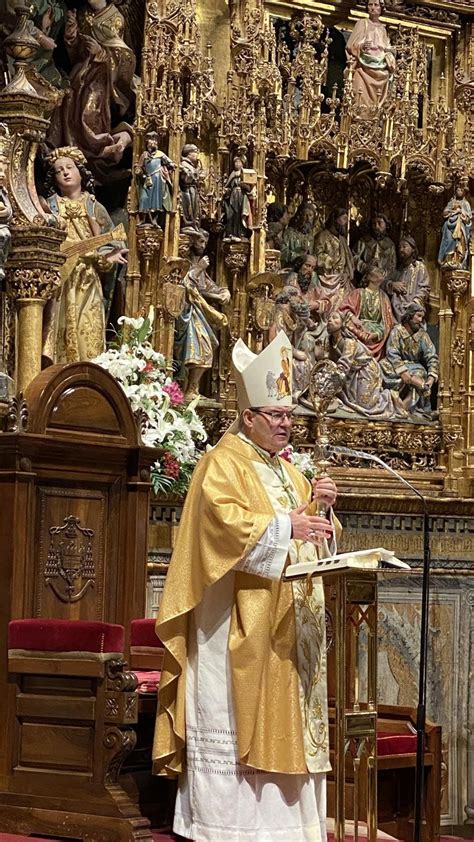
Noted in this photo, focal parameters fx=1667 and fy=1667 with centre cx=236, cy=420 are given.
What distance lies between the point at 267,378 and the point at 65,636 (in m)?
1.37

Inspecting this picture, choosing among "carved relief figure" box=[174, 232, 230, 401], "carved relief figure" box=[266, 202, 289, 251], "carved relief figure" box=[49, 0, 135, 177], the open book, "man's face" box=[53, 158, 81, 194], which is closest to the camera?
the open book

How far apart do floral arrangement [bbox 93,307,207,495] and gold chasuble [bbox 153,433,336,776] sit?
102 inches

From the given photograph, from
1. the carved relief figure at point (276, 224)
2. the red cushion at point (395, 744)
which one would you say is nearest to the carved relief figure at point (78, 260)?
the carved relief figure at point (276, 224)

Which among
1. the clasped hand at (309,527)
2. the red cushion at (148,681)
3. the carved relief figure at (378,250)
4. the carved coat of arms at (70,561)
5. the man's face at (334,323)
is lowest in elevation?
the red cushion at (148,681)

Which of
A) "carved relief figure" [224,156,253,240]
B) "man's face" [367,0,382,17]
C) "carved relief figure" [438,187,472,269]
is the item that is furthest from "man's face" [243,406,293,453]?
"man's face" [367,0,382,17]

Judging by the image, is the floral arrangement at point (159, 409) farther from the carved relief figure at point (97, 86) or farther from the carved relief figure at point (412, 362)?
the carved relief figure at point (412, 362)

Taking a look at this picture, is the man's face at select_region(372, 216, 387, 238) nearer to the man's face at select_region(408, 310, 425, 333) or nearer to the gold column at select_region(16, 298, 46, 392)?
the man's face at select_region(408, 310, 425, 333)

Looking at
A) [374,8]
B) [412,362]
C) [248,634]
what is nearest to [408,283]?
[412,362]

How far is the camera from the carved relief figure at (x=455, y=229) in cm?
1227

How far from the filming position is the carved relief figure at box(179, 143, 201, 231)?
424 inches

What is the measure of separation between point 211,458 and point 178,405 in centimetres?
305

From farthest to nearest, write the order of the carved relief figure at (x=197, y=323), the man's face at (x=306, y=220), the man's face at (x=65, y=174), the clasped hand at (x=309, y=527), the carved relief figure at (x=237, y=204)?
the man's face at (x=306, y=220) → the carved relief figure at (x=237, y=204) → the carved relief figure at (x=197, y=323) → the man's face at (x=65, y=174) → the clasped hand at (x=309, y=527)

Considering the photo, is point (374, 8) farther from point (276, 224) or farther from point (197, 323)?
point (197, 323)

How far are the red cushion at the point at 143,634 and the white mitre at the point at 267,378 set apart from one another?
1463mm
